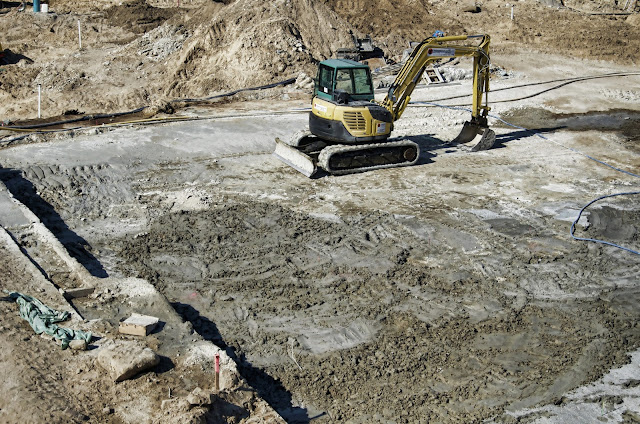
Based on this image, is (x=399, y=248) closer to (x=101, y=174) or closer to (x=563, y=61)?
(x=101, y=174)

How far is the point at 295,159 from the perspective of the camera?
45.1ft

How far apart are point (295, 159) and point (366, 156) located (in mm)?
1542

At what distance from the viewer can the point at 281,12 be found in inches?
845

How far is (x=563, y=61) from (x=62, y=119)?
1772 cm

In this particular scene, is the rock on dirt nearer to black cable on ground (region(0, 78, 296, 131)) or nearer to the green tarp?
the green tarp

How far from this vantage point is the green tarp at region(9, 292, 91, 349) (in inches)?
287

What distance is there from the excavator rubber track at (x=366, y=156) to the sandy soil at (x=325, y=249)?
0.89ft

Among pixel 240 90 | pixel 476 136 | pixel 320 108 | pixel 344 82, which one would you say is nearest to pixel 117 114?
pixel 240 90

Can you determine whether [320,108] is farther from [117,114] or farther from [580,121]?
[580,121]

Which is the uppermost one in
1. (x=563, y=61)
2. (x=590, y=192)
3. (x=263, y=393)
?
(x=563, y=61)

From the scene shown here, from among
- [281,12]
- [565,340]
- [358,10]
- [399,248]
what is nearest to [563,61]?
[358,10]

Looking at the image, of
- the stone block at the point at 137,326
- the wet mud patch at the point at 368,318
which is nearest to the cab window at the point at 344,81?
the wet mud patch at the point at 368,318

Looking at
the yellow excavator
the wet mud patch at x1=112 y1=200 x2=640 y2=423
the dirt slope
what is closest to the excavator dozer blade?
the yellow excavator

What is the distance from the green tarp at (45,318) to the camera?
7.30 meters
